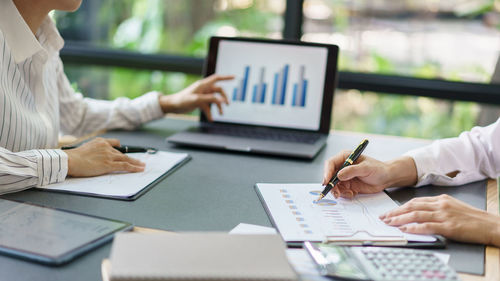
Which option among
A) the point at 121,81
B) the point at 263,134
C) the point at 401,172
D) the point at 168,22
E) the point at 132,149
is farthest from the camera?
the point at 121,81

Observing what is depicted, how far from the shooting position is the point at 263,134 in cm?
150

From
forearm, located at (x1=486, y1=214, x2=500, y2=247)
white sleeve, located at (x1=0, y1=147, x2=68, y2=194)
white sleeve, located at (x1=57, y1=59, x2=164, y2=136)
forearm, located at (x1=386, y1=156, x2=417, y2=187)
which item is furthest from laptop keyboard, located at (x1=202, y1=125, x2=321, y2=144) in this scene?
forearm, located at (x1=486, y1=214, x2=500, y2=247)

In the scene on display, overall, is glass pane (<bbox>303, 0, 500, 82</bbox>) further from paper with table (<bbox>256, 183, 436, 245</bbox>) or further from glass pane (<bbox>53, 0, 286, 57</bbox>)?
paper with table (<bbox>256, 183, 436, 245</bbox>)

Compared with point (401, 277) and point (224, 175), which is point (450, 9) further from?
point (401, 277)

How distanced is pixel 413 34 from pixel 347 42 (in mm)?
304

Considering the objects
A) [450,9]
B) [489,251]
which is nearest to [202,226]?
[489,251]

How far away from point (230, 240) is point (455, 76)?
1984 mm

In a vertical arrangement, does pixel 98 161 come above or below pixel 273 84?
below

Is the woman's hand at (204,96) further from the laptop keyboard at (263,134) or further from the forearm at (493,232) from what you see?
the forearm at (493,232)

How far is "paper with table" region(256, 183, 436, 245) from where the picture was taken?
0.84 meters

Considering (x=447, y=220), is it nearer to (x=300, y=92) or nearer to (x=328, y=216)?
(x=328, y=216)

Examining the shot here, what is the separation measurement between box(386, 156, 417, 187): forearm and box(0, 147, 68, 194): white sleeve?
691 millimetres

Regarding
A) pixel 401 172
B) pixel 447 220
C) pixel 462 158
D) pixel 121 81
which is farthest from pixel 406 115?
pixel 447 220

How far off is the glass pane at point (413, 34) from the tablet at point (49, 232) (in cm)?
180
